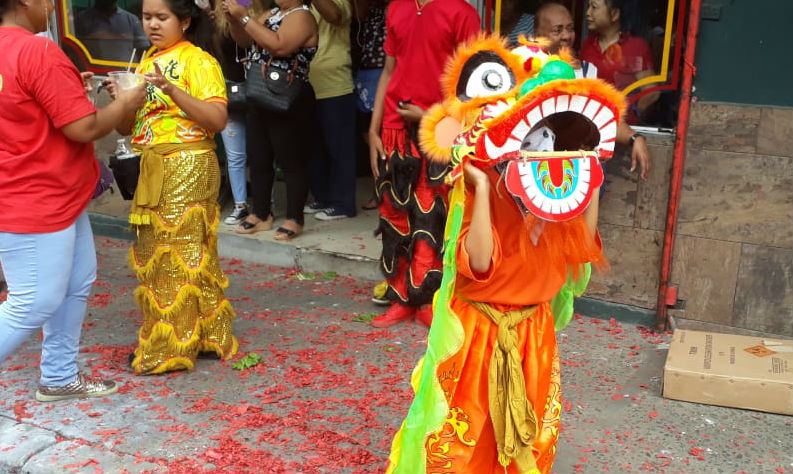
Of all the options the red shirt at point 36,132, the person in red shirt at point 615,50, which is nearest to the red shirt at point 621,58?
the person in red shirt at point 615,50

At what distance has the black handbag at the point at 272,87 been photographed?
5.78 meters

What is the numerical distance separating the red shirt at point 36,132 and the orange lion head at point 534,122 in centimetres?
170

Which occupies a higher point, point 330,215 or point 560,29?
point 560,29

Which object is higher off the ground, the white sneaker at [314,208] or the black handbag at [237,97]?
the black handbag at [237,97]

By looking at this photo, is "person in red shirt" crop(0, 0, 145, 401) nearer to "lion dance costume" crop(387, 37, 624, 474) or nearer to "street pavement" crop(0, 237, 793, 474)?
"street pavement" crop(0, 237, 793, 474)

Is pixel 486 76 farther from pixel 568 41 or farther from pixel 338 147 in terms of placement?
pixel 338 147

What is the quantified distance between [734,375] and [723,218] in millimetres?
1015

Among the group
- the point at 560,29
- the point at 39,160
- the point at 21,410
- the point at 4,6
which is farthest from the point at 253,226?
the point at 4,6

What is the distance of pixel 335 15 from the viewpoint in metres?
6.22

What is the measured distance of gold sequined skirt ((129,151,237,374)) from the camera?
14.0 ft

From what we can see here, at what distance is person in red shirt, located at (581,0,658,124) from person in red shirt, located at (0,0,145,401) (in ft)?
8.42

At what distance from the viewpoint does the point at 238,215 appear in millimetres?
6660

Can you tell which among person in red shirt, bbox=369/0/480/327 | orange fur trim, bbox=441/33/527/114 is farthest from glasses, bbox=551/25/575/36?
orange fur trim, bbox=441/33/527/114

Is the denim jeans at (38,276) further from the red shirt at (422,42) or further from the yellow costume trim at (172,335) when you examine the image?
the red shirt at (422,42)
